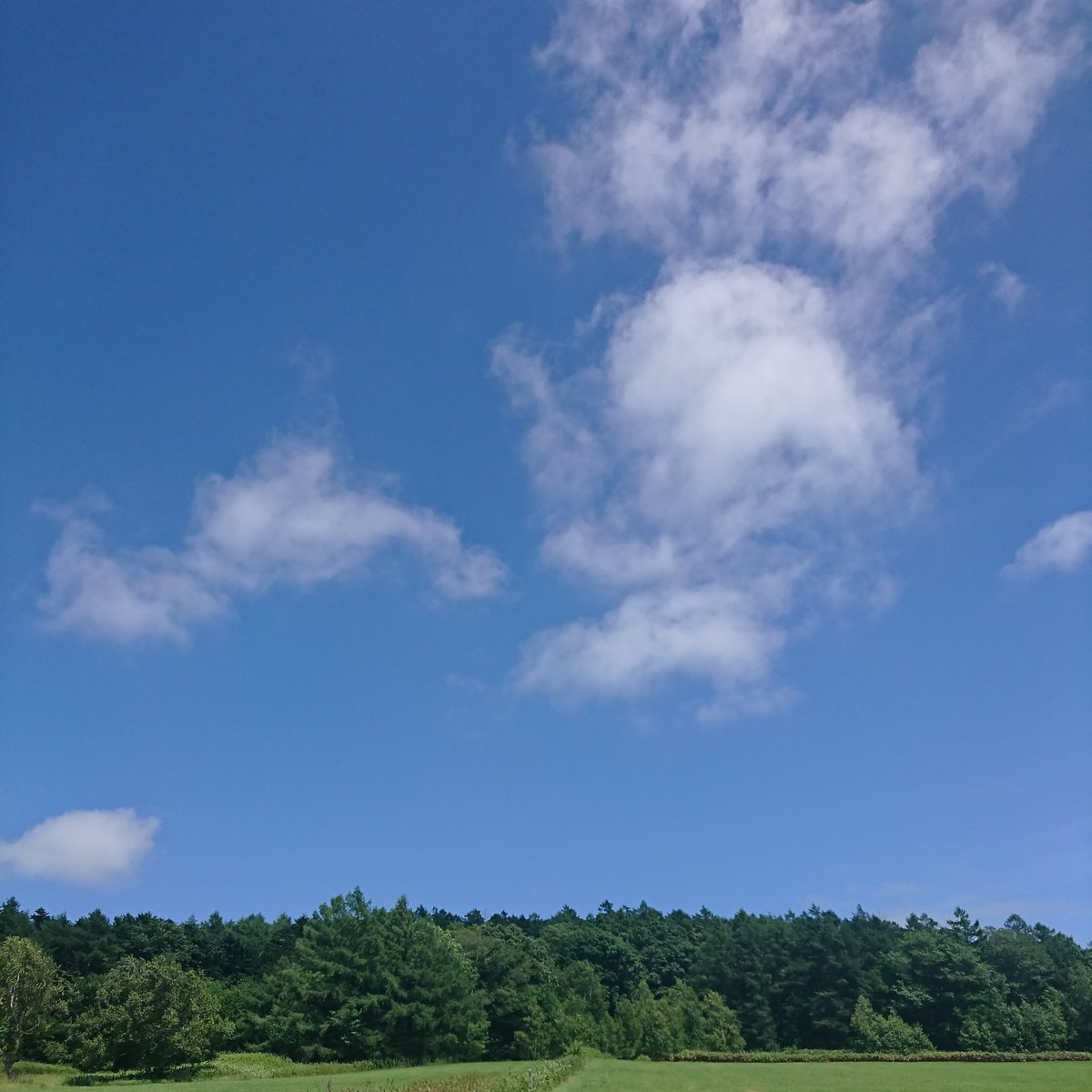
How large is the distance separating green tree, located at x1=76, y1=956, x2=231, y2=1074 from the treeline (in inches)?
5.9

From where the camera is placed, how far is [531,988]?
249 ft

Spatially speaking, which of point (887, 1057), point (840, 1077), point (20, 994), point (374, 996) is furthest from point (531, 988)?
point (20, 994)

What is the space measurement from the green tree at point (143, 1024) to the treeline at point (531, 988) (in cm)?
15

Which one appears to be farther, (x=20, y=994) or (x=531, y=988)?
(x=531, y=988)

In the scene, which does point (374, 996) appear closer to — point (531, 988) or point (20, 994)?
point (531, 988)

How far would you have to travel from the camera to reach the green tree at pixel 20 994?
53.1 m

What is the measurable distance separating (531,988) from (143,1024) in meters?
33.4

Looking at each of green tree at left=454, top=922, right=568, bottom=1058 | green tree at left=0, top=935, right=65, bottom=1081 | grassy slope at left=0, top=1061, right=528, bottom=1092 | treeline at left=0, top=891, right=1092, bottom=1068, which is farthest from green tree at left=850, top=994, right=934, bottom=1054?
green tree at left=0, top=935, right=65, bottom=1081

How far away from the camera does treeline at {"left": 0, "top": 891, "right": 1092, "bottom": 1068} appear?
62.8 metres

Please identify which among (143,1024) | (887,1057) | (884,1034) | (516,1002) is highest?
(516,1002)

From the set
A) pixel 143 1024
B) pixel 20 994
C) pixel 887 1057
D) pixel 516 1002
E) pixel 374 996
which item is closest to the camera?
pixel 143 1024

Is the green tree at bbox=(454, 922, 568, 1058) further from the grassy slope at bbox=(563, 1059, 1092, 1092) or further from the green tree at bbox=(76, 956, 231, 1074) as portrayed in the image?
the green tree at bbox=(76, 956, 231, 1074)

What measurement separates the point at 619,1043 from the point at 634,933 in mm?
33587

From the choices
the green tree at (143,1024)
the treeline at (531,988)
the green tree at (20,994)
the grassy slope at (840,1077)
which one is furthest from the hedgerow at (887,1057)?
the green tree at (20,994)
